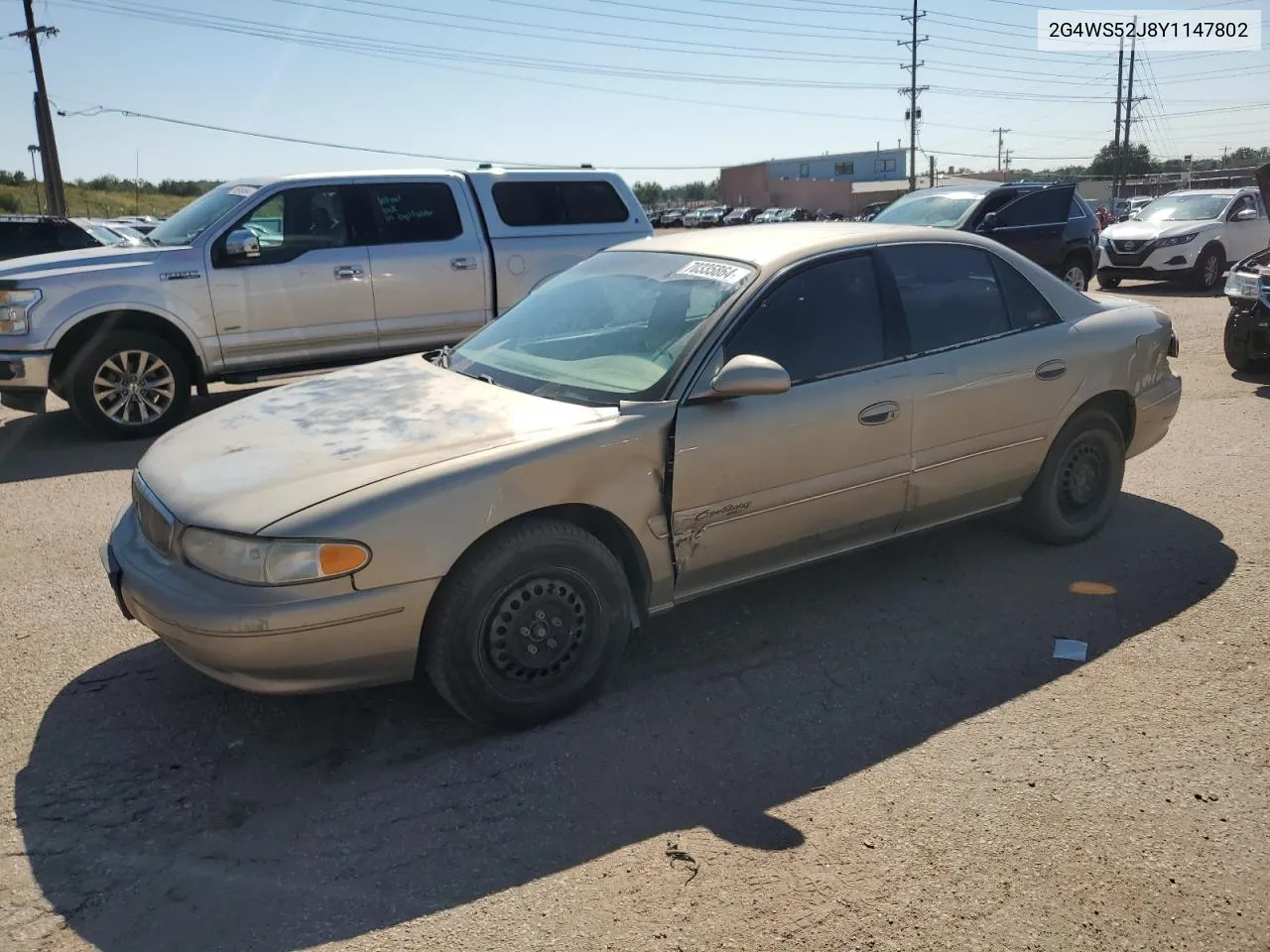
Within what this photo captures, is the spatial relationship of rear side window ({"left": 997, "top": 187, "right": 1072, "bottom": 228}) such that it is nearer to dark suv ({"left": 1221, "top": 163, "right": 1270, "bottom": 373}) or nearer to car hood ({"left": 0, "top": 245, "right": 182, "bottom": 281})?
dark suv ({"left": 1221, "top": 163, "right": 1270, "bottom": 373})

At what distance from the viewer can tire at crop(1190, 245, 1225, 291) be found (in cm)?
1688

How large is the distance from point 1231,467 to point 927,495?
333cm

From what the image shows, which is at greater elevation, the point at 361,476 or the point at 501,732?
the point at 361,476

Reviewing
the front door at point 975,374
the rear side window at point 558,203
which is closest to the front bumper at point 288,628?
the front door at point 975,374

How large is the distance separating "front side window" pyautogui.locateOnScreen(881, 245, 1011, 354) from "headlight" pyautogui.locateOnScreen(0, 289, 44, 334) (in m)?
6.36

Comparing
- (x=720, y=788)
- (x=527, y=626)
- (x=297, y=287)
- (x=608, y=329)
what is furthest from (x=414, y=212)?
(x=720, y=788)

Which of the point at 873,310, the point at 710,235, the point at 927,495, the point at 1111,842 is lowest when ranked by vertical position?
the point at 1111,842

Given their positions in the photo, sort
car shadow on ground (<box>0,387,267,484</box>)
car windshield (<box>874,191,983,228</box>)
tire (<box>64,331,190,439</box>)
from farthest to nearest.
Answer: car windshield (<box>874,191,983,228</box>) → tire (<box>64,331,190,439</box>) → car shadow on ground (<box>0,387,267,484</box>)

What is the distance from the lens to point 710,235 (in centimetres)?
477

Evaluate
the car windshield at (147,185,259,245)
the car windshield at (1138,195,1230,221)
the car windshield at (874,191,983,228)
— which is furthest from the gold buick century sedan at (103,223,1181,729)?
the car windshield at (1138,195,1230,221)

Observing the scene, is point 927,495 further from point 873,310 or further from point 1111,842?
point 1111,842

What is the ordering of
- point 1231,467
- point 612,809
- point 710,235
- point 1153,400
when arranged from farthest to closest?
point 1231,467, point 1153,400, point 710,235, point 612,809

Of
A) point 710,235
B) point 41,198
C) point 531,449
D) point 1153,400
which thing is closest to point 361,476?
point 531,449

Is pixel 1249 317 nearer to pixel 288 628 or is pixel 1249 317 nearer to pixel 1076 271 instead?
pixel 1076 271
